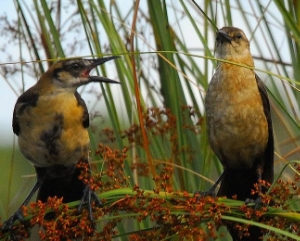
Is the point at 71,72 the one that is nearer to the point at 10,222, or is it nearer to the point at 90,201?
the point at 10,222

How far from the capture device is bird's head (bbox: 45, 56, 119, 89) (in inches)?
150

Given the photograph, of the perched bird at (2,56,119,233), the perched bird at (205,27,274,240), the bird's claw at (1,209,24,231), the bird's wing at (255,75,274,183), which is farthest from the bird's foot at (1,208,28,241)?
the bird's wing at (255,75,274,183)

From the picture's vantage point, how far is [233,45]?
405 cm

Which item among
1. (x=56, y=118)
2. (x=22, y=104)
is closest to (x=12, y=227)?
(x=56, y=118)

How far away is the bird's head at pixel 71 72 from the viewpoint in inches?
150

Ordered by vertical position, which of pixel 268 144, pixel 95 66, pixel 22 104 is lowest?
pixel 268 144

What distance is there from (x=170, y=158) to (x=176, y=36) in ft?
2.13

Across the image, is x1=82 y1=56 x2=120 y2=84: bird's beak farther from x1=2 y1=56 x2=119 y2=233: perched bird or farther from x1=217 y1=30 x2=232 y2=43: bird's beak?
x1=217 y1=30 x2=232 y2=43: bird's beak

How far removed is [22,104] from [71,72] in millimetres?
286

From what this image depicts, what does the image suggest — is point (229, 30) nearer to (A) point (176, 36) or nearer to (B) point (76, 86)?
(A) point (176, 36)

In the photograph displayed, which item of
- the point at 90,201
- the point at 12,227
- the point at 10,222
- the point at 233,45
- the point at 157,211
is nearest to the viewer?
the point at 157,211

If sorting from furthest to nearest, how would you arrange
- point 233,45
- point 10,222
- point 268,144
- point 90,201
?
1. point 233,45
2. point 268,144
3. point 10,222
4. point 90,201

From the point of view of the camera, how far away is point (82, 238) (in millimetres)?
2725

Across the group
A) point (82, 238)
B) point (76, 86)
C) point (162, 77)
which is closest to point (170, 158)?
point (162, 77)
